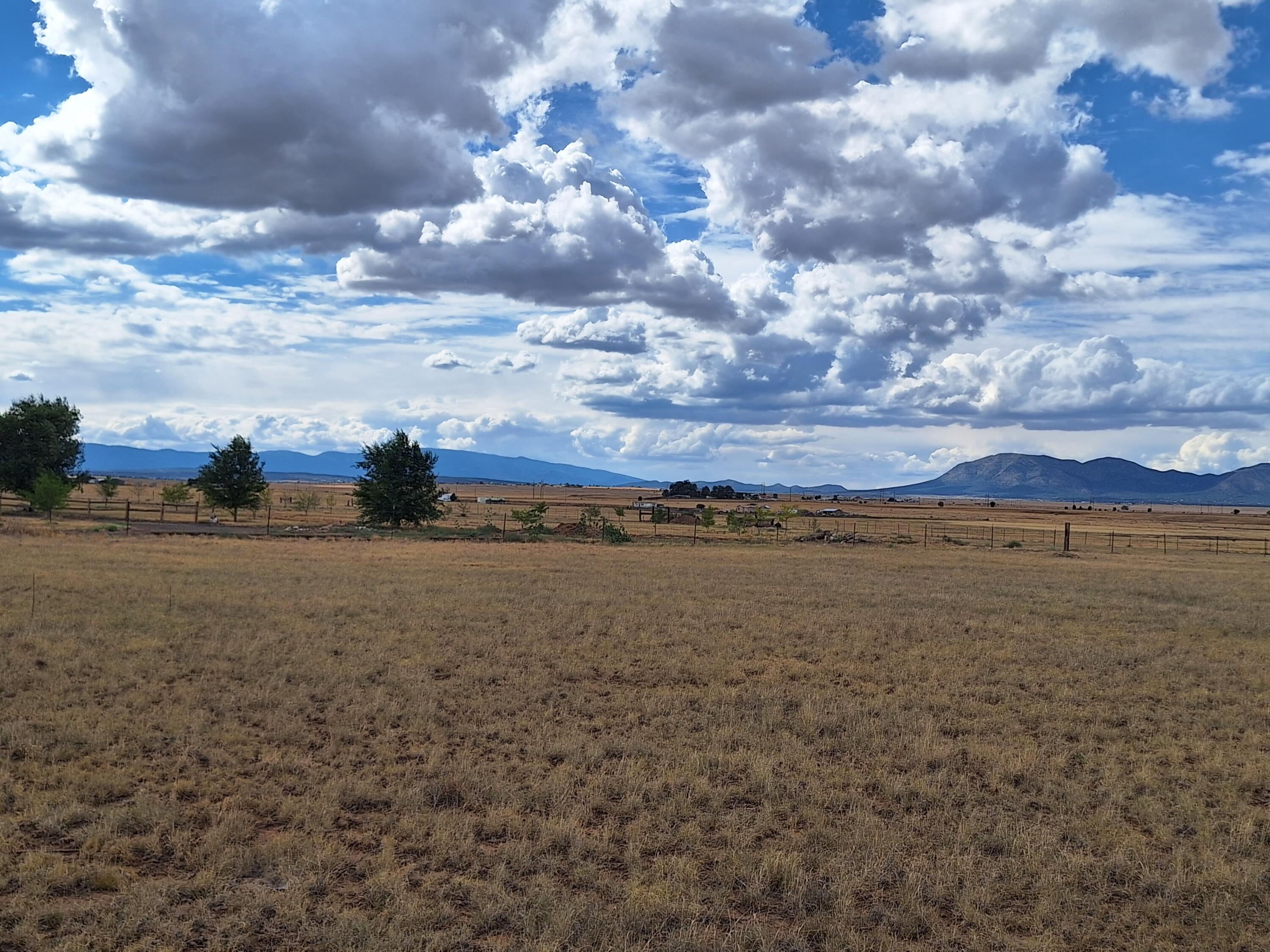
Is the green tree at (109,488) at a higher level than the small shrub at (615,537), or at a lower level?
higher

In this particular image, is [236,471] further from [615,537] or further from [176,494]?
[615,537]

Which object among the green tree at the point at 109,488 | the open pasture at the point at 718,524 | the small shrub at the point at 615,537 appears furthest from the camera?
the green tree at the point at 109,488

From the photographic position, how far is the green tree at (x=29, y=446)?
6675 cm

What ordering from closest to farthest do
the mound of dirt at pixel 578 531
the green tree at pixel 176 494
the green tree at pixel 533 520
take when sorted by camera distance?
the green tree at pixel 533 520 < the mound of dirt at pixel 578 531 < the green tree at pixel 176 494

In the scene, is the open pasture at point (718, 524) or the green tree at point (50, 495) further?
the open pasture at point (718, 524)

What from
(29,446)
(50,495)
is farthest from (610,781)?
(29,446)

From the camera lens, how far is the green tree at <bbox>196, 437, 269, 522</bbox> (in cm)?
6700

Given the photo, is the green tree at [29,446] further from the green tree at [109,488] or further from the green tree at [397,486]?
the green tree at [397,486]

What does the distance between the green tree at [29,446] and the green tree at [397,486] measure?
21.8 meters

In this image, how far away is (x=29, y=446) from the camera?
67500 millimetres

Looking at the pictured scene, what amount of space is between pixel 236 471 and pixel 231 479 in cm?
72

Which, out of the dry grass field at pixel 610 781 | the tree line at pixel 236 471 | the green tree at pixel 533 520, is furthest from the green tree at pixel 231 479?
the dry grass field at pixel 610 781

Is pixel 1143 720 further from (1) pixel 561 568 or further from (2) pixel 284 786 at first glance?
(1) pixel 561 568

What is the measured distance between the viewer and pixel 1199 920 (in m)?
7.55
